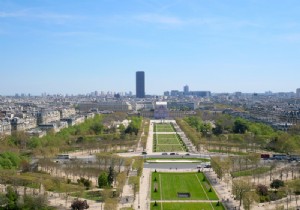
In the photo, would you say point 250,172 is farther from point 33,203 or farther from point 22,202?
point 22,202

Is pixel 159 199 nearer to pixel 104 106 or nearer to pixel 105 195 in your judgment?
pixel 105 195

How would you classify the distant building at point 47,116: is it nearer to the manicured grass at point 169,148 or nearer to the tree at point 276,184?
the manicured grass at point 169,148

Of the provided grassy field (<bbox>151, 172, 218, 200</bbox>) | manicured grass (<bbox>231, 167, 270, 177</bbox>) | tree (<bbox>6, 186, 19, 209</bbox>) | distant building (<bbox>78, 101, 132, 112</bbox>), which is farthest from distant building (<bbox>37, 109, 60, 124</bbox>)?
tree (<bbox>6, 186, 19, 209</bbox>)

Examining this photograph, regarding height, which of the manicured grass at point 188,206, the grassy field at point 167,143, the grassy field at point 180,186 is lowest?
the manicured grass at point 188,206

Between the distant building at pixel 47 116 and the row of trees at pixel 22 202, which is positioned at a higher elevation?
the distant building at pixel 47 116

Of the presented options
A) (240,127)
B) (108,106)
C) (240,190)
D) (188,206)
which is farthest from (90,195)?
(108,106)

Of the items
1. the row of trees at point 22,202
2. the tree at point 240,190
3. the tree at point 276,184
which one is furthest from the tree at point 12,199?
the tree at point 276,184
